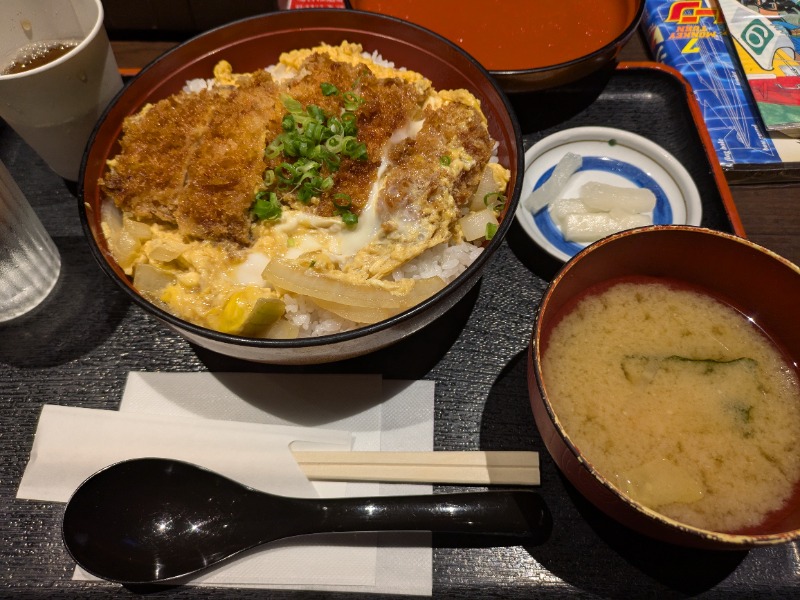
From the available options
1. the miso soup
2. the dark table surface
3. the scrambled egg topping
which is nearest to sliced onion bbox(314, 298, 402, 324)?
the scrambled egg topping

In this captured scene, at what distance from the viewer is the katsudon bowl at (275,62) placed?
4.92ft

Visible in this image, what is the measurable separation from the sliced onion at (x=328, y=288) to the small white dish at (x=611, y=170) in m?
0.72

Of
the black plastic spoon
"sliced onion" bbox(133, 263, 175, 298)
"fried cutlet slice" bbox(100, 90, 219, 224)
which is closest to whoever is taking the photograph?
the black plastic spoon

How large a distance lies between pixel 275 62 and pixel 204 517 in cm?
168

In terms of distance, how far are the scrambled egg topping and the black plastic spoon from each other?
1.49 ft

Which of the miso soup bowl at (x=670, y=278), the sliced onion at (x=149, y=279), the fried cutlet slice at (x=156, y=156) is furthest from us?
the fried cutlet slice at (x=156, y=156)

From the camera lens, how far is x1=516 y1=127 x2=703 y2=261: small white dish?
210 centimetres

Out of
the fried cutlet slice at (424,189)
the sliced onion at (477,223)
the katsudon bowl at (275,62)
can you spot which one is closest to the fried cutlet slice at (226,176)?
the katsudon bowl at (275,62)

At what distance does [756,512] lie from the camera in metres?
1.25

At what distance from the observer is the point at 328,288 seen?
1607 millimetres

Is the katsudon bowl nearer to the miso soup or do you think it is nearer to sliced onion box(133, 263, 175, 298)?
sliced onion box(133, 263, 175, 298)

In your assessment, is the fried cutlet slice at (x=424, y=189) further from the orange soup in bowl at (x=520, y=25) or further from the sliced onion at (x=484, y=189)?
the orange soup in bowl at (x=520, y=25)

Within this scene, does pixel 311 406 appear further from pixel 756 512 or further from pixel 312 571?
pixel 756 512

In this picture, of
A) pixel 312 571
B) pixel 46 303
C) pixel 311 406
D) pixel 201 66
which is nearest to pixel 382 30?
pixel 201 66
